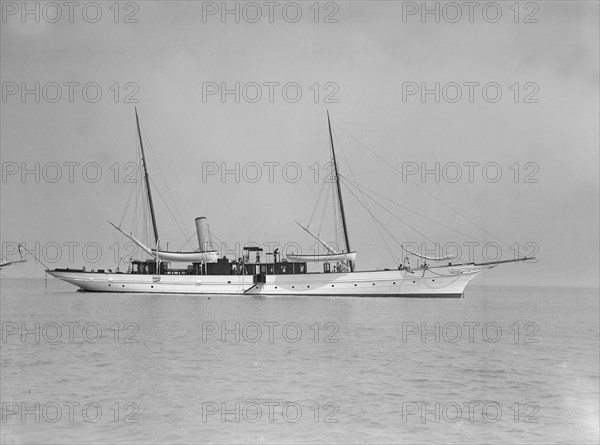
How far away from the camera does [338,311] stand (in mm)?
50375

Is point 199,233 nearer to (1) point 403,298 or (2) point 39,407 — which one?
(1) point 403,298

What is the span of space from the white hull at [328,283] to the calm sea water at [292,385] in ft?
94.7

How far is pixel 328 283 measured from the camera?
2633 inches

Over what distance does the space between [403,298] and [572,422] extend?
5856cm

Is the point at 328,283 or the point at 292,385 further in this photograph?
the point at 328,283

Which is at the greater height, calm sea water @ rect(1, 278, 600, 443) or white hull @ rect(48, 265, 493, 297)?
white hull @ rect(48, 265, 493, 297)

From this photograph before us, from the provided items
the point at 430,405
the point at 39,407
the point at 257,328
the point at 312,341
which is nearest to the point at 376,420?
the point at 430,405

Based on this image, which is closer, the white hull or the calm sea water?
the calm sea water

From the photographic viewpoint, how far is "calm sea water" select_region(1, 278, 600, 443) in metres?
13.6

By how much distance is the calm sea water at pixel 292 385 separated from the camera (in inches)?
537

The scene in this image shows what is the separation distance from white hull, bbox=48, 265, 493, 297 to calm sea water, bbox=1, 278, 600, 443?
94.7ft

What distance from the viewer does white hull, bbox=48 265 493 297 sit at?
65.9 metres

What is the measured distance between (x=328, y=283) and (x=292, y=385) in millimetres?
48342

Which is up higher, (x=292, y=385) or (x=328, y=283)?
(x=328, y=283)
